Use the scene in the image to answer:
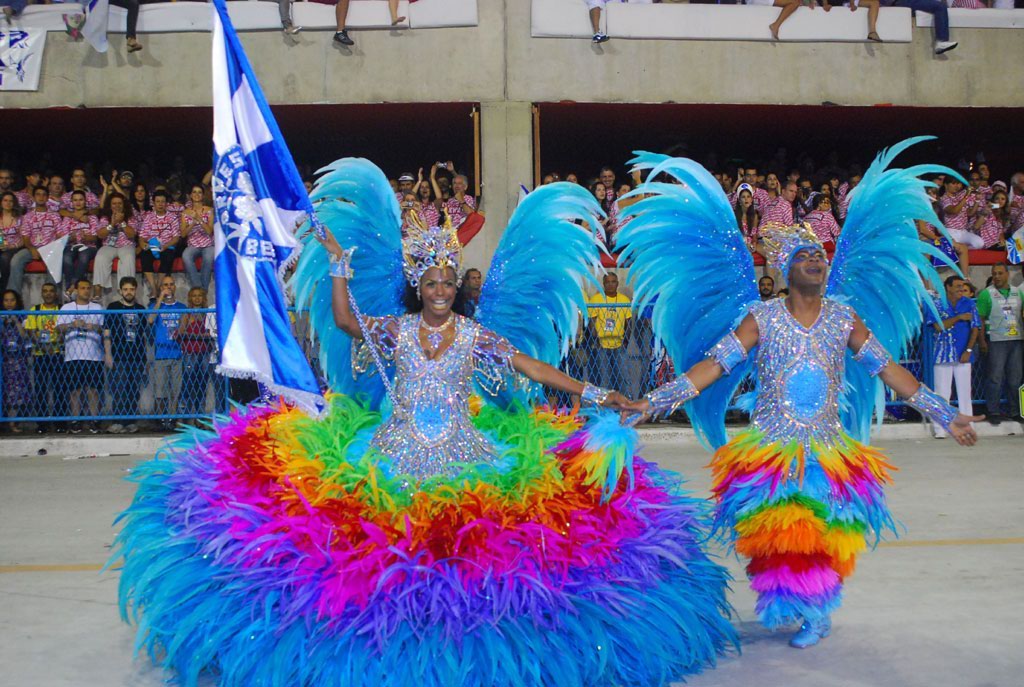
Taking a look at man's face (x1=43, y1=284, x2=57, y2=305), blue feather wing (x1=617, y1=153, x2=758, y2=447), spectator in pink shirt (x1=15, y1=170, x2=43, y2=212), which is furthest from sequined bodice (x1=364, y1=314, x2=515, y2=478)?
spectator in pink shirt (x1=15, y1=170, x2=43, y2=212)

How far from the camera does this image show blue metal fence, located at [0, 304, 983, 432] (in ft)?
35.3

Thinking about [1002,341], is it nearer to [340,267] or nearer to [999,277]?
[999,277]

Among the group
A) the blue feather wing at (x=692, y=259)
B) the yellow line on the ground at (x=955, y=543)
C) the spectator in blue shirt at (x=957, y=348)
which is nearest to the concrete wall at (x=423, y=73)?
the spectator in blue shirt at (x=957, y=348)

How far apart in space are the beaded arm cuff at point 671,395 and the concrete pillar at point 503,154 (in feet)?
29.6

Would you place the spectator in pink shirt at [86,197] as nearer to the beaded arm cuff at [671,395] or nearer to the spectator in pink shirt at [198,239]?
the spectator in pink shirt at [198,239]

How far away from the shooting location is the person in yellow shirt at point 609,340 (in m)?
10.8

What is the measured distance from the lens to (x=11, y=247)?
12.3 m

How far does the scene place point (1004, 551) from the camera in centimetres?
637

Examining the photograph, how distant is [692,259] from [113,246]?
29.1ft

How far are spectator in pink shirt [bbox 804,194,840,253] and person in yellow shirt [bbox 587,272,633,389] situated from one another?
3.10m

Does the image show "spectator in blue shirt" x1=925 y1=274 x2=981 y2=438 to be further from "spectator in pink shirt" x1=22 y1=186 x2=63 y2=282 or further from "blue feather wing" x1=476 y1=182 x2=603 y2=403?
"spectator in pink shirt" x1=22 y1=186 x2=63 y2=282

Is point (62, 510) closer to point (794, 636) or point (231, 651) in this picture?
point (231, 651)

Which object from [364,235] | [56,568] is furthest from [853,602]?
[56,568]

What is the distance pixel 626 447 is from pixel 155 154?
1463 cm
